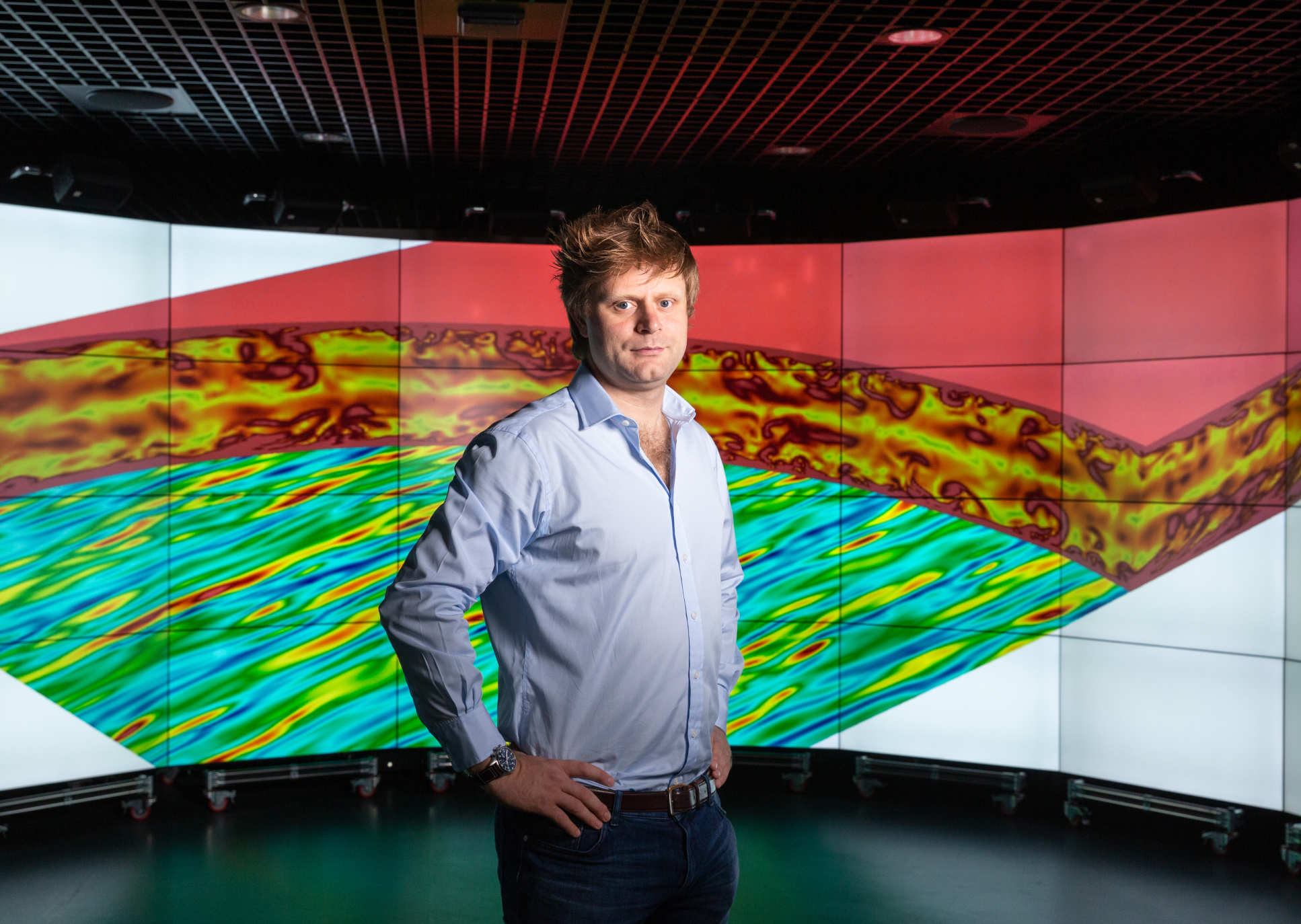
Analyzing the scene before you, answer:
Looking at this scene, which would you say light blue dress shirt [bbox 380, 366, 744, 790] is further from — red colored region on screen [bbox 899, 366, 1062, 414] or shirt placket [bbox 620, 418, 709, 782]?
red colored region on screen [bbox 899, 366, 1062, 414]

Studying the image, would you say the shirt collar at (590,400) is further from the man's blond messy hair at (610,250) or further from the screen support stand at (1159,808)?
the screen support stand at (1159,808)

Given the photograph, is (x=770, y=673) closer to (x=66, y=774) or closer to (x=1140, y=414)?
(x=1140, y=414)

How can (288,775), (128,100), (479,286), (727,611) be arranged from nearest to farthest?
(727,611)
(128,100)
(288,775)
(479,286)

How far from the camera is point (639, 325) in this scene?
5.41 ft

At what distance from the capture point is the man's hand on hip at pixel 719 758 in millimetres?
1773

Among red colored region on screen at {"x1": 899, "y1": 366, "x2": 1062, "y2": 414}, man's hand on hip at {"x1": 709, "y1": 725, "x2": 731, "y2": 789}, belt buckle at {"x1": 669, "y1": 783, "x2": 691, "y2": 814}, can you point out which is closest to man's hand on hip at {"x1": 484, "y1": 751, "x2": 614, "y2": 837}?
belt buckle at {"x1": 669, "y1": 783, "x2": 691, "y2": 814}

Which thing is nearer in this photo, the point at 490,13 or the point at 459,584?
the point at 459,584

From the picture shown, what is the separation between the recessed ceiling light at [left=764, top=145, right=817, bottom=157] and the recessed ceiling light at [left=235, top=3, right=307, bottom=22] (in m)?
2.11

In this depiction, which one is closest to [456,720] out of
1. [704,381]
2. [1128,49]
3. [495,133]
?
[1128,49]

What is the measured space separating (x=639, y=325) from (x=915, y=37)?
7.86ft

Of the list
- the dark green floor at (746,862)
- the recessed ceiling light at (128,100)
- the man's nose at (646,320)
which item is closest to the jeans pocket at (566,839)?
the man's nose at (646,320)

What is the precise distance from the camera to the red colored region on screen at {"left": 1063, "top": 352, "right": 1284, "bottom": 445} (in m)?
4.53

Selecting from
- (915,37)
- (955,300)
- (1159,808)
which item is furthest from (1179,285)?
(1159,808)

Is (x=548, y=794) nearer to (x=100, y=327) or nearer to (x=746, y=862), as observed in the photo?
(x=746, y=862)
